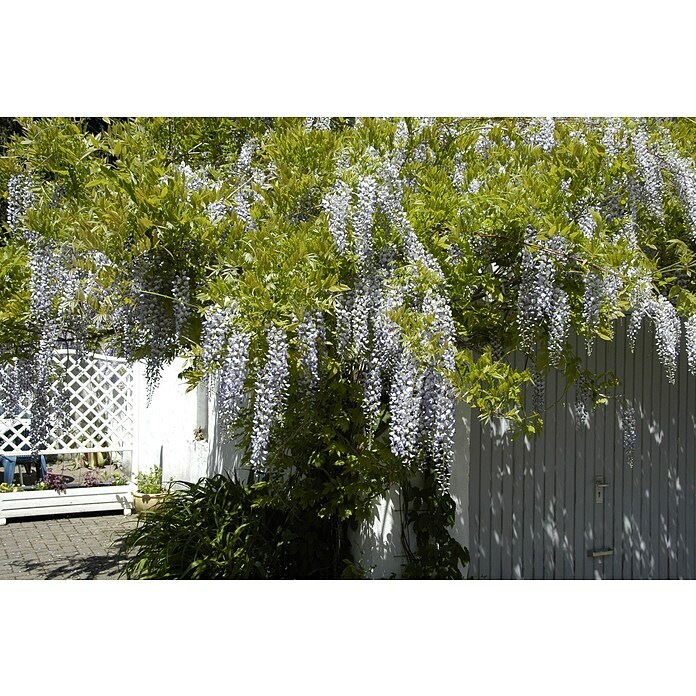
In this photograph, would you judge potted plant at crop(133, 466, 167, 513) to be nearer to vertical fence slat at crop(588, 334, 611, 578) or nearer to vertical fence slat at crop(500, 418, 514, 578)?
vertical fence slat at crop(500, 418, 514, 578)

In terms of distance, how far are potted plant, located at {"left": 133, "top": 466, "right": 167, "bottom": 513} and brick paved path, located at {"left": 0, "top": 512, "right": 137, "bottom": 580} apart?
175mm

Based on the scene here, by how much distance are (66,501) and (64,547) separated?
4.17 feet

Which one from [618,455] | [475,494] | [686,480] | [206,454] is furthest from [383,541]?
[206,454]

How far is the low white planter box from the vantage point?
7.69 metres

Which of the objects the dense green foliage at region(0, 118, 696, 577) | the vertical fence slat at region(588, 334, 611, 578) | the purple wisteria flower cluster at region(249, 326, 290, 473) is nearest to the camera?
the purple wisteria flower cluster at region(249, 326, 290, 473)

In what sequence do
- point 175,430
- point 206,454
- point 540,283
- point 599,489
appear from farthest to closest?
point 175,430, point 206,454, point 599,489, point 540,283

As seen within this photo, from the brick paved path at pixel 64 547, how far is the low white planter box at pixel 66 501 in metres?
0.10

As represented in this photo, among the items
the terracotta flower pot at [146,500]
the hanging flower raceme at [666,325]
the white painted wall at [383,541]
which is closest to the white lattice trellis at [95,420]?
the terracotta flower pot at [146,500]

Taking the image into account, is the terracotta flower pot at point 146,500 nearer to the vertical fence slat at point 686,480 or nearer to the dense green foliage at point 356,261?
the dense green foliage at point 356,261

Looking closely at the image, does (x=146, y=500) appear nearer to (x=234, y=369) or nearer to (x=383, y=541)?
(x=383, y=541)

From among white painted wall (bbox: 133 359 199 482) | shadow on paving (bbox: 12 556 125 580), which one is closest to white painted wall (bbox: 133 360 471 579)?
white painted wall (bbox: 133 359 199 482)

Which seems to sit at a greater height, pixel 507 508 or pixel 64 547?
pixel 507 508

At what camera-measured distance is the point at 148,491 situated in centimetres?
789

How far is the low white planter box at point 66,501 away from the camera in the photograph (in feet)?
25.2
